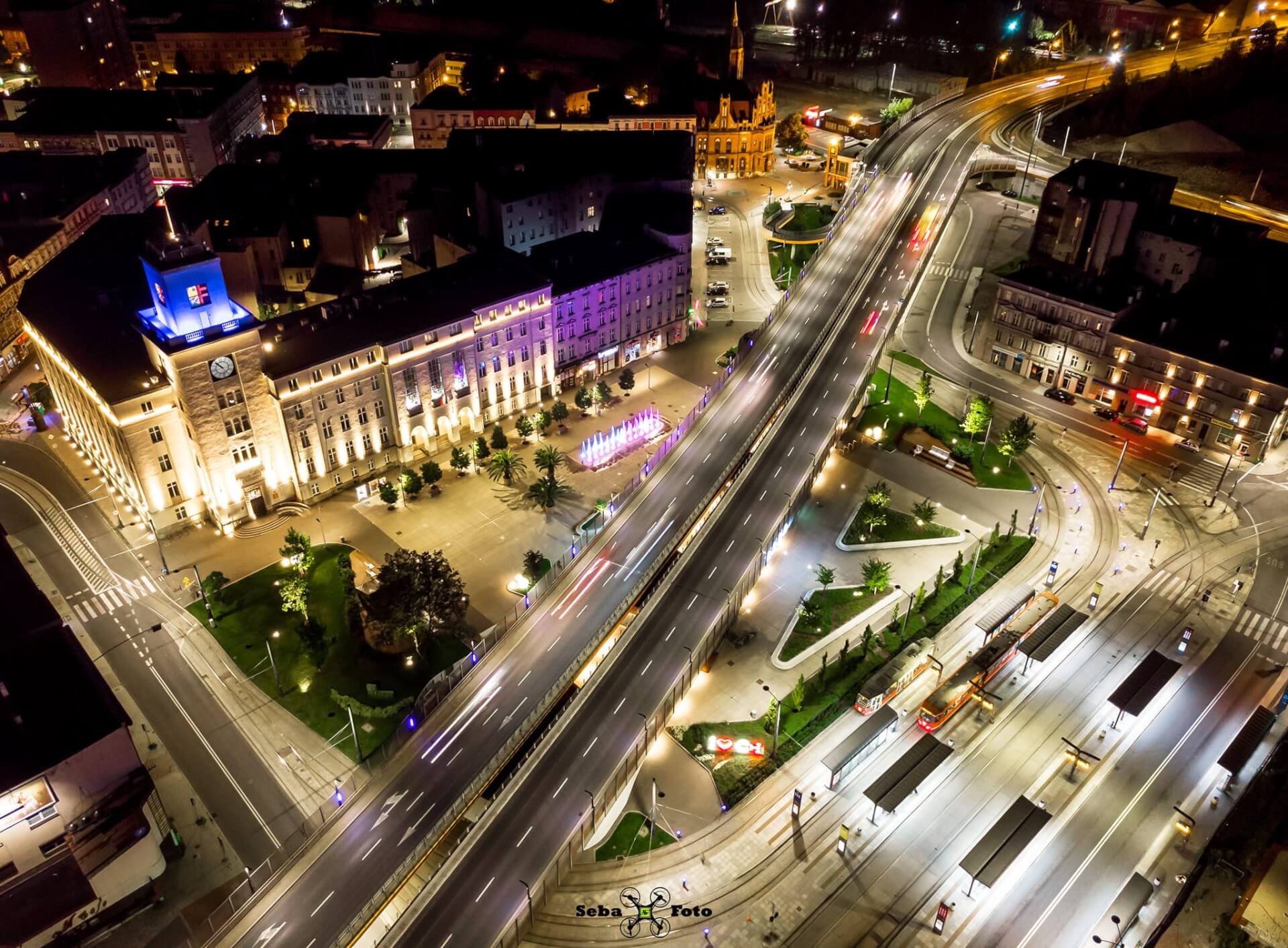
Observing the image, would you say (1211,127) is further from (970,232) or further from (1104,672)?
(1104,672)

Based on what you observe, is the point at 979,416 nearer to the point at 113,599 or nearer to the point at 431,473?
the point at 431,473

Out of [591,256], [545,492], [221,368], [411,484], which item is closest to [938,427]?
[545,492]

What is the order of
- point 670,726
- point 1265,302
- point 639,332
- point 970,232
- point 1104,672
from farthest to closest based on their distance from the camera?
1. point 970,232
2. point 639,332
3. point 1265,302
4. point 1104,672
5. point 670,726

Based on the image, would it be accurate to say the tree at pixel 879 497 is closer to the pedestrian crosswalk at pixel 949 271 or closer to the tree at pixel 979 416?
the tree at pixel 979 416

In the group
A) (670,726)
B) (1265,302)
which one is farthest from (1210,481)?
(670,726)

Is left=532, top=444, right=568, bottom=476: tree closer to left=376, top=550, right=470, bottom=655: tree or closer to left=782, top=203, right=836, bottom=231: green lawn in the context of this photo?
left=376, top=550, right=470, bottom=655: tree

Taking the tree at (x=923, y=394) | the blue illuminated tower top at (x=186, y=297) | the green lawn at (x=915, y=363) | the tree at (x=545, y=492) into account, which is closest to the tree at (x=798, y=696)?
the tree at (x=545, y=492)
